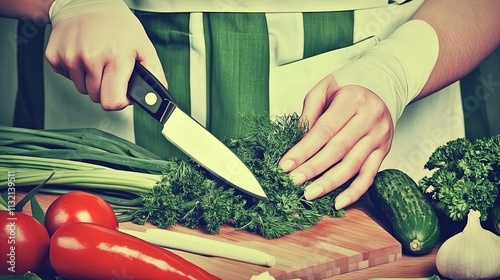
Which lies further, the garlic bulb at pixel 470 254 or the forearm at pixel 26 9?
the forearm at pixel 26 9

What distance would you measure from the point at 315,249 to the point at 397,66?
477mm

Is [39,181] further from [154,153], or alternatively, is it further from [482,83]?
[482,83]

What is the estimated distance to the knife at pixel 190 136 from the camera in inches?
70.0

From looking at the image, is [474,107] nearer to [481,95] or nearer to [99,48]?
[481,95]

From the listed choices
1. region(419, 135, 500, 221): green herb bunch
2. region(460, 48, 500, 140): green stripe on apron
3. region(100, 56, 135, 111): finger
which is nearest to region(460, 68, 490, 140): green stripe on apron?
region(460, 48, 500, 140): green stripe on apron

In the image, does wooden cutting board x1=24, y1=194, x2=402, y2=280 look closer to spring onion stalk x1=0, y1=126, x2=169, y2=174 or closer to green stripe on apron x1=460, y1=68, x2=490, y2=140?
spring onion stalk x1=0, y1=126, x2=169, y2=174

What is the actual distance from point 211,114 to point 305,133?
0.21m

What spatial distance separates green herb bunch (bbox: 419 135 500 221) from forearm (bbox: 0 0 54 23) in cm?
93

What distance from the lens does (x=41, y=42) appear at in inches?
72.2

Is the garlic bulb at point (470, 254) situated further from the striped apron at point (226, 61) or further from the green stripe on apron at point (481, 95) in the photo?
the striped apron at point (226, 61)

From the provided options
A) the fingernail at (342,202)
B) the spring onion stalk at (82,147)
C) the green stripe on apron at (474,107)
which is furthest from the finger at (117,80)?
the green stripe on apron at (474,107)

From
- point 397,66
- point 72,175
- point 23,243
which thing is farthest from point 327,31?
point 23,243

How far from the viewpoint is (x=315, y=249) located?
175cm

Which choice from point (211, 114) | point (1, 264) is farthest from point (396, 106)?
point (1, 264)
